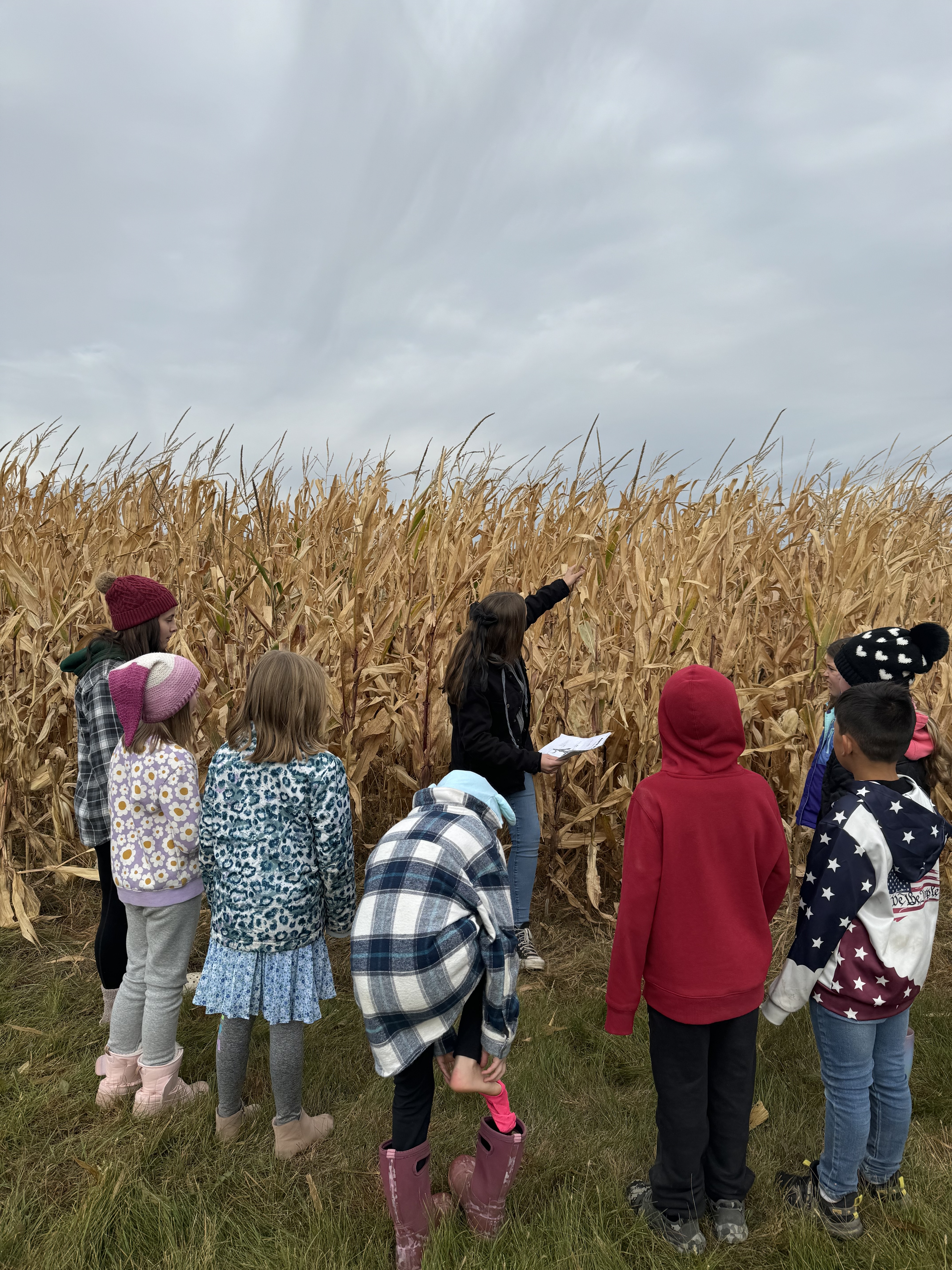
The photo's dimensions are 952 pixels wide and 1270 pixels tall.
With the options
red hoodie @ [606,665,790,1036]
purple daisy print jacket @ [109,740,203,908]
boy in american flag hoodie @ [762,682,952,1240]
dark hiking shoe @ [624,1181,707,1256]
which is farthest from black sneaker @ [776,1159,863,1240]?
purple daisy print jacket @ [109,740,203,908]

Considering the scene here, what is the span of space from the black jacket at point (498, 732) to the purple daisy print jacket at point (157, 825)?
1.02 metres

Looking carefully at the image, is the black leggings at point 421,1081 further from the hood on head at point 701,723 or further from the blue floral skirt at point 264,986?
the hood on head at point 701,723

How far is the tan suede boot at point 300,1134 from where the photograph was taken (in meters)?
2.04

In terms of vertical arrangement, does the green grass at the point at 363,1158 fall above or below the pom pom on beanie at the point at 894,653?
below

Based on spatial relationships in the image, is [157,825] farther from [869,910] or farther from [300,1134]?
[869,910]

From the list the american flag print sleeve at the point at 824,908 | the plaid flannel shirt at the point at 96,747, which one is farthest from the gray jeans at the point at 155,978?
the american flag print sleeve at the point at 824,908

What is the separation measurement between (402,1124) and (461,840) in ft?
2.28

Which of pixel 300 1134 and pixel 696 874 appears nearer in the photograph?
pixel 696 874

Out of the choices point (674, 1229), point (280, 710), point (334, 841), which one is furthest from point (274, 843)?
point (674, 1229)

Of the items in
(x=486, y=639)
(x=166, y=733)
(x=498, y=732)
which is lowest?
(x=498, y=732)

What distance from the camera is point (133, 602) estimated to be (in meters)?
2.47

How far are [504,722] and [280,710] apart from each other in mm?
1170

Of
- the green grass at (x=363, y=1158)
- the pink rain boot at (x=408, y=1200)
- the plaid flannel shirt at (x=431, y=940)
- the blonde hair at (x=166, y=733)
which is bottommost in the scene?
the green grass at (x=363, y=1158)

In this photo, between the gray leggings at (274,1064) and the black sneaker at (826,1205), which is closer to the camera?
the black sneaker at (826,1205)
